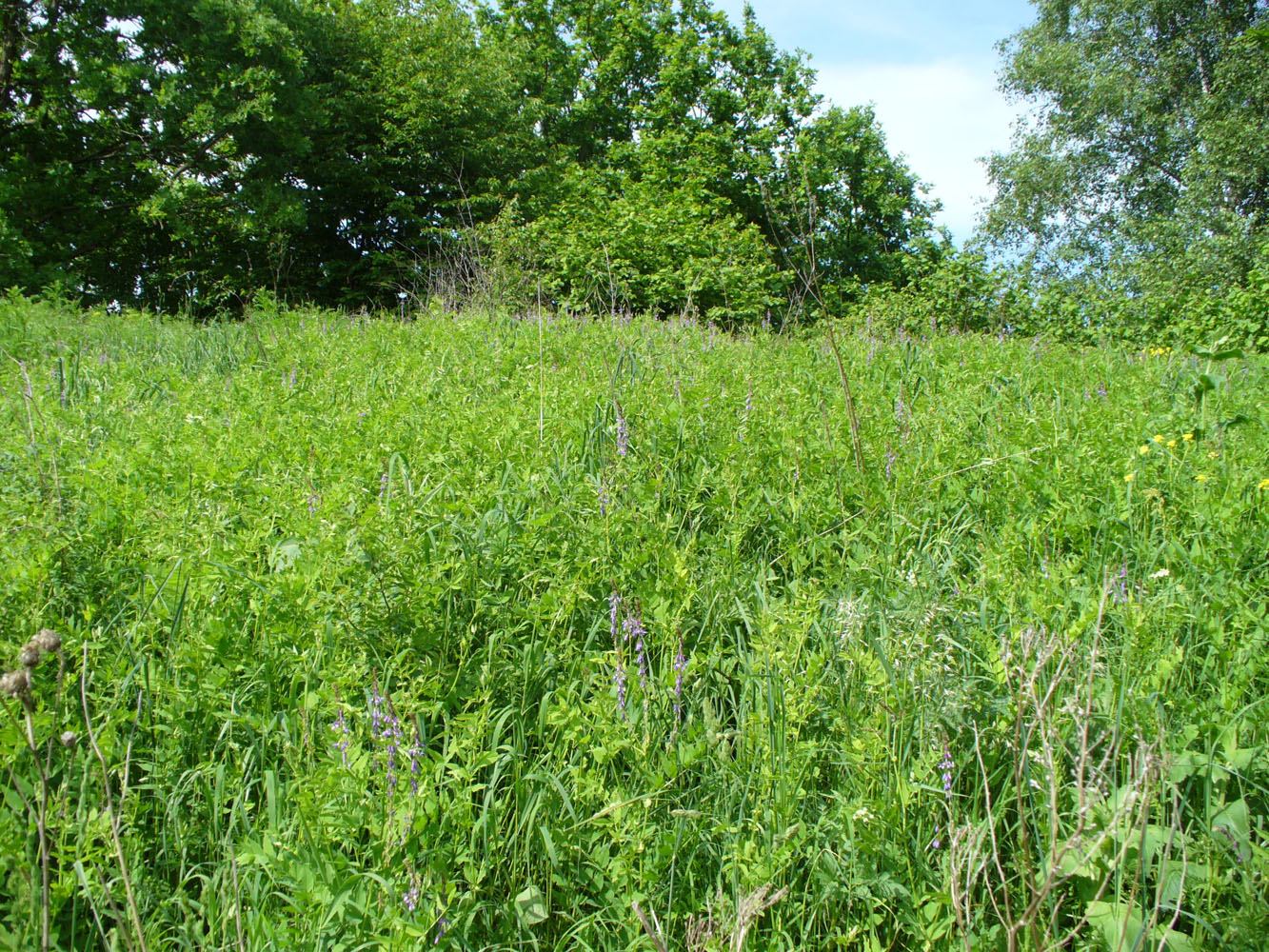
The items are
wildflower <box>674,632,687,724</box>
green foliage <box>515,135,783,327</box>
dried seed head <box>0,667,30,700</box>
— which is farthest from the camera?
green foliage <box>515,135,783,327</box>

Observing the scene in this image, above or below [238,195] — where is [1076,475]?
below

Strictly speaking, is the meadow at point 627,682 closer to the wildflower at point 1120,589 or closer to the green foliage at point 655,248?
the wildflower at point 1120,589

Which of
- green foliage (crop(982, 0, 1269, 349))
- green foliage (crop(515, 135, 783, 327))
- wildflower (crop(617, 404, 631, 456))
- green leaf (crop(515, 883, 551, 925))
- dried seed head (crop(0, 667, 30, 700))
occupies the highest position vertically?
green foliage (crop(982, 0, 1269, 349))

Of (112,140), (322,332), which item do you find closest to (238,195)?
(112,140)

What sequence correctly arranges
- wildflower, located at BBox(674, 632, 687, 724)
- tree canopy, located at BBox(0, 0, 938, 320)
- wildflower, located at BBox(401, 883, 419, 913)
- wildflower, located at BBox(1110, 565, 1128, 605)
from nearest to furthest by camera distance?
wildflower, located at BBox(401, 883, 419, 913) < wildflower, located at BBox(674, 632, 687, 724) < wildflower, located at BBox(1110, 565, 1128, 605) < tree canopy, located at BBox(0, 0, 938, 320)

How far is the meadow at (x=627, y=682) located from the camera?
1591 millimetres

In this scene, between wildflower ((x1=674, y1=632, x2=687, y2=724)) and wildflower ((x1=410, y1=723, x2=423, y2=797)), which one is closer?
wildflower ((x1=410, y1=723, x2=423, y2=797))

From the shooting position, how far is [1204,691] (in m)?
2.24

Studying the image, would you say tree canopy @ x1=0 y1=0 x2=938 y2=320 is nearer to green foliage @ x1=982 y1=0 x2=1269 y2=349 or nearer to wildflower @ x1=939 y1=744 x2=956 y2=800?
green foliage @ x1=982 y1=0 x2=1269 y2=349

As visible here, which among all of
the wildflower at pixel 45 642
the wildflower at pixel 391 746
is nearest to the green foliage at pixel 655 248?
the wildflower at pixel 391 746

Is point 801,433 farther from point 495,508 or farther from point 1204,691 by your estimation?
point 1204,691

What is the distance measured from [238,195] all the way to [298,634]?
23.0m

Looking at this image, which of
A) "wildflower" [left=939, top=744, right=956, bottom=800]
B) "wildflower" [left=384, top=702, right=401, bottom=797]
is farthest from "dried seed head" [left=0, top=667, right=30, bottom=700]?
"wildflower" [left=939, top=744, right=956, bottom=800]

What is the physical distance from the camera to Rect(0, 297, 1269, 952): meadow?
1.59 metres
